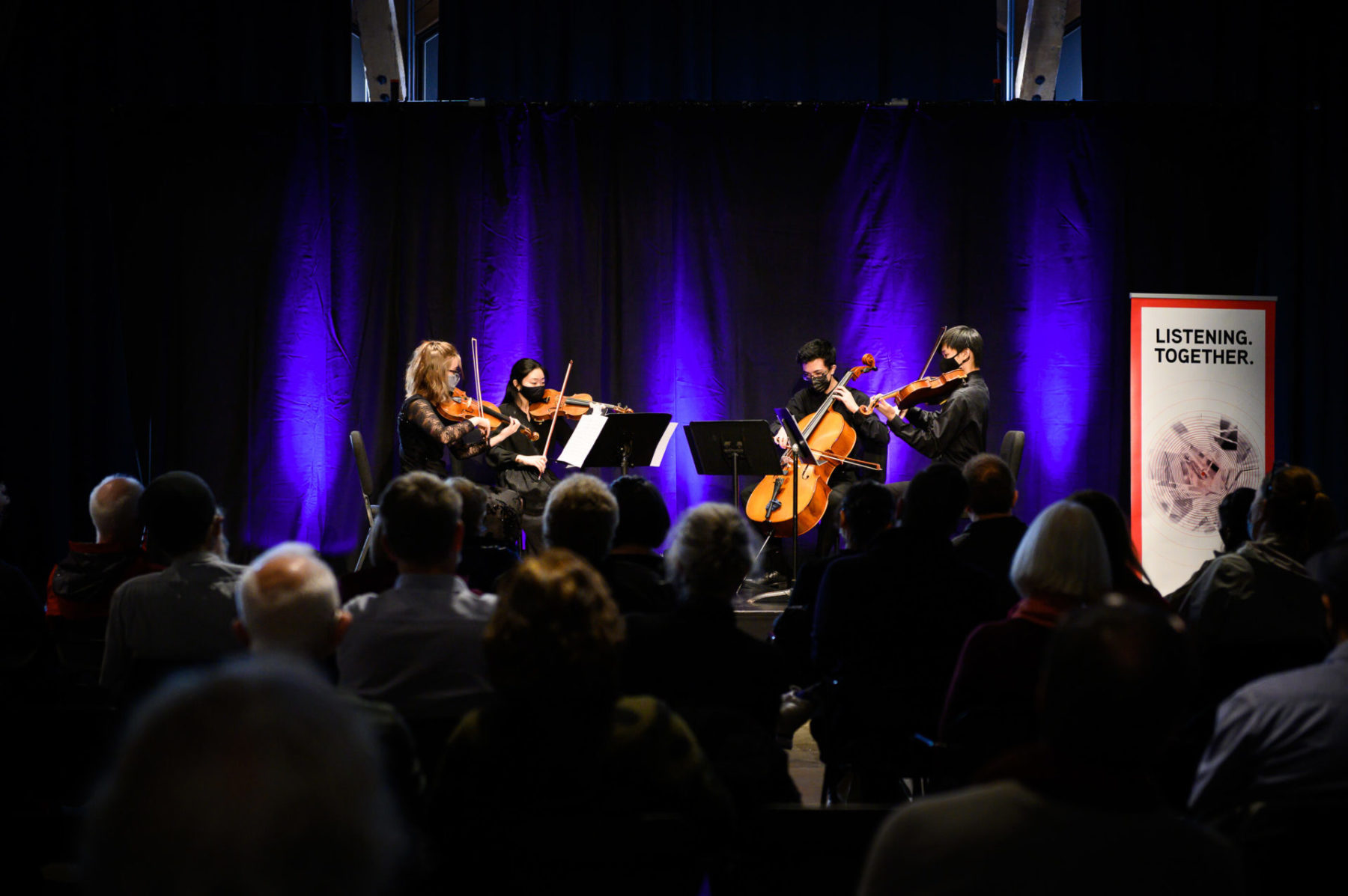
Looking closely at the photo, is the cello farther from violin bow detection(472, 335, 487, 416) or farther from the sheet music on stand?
violin bow detection(472, 335, 487, 416)

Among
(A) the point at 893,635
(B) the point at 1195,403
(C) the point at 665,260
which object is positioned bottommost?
(A) the point at 893,635

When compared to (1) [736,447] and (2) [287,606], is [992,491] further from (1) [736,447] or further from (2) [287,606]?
(1) [736,447]

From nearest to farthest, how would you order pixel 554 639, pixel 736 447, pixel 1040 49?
1. pixel 554 639
2. pixel 736 447
3. pixel 1040 49

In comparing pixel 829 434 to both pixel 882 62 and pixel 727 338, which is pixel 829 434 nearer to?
pixel 727 338

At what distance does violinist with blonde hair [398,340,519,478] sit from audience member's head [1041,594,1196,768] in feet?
17.1

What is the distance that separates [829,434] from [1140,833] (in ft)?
17.4

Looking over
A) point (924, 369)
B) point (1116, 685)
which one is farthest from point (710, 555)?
point (924, 369)

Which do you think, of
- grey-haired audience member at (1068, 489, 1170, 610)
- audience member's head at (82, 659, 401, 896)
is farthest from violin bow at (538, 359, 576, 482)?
audience member's head at (82, 659, 401, 896)

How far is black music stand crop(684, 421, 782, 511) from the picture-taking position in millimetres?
5684

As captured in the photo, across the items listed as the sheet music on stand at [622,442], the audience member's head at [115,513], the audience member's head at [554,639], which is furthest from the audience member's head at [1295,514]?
the sheet music on stand at [622,442]

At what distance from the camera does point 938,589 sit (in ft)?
8.41

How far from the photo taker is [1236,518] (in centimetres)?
334

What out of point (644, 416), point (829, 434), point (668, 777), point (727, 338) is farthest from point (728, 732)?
point (727, 338)

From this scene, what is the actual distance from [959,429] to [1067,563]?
4110mm
